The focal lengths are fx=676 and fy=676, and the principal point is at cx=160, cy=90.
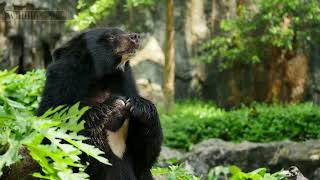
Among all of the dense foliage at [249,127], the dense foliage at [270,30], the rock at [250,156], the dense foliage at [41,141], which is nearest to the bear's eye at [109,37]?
the dense foliage at [41,141]

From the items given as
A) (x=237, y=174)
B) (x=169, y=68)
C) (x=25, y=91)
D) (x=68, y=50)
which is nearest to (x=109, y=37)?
(x=68, y=50)

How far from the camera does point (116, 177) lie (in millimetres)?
4141

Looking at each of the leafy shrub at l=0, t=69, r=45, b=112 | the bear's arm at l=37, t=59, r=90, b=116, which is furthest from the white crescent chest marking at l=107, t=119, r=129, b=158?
the leafy shrub at l=0, t=69, r=45, b=112

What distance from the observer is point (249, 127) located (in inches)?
517

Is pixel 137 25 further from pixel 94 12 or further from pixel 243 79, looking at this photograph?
pixel 94 12

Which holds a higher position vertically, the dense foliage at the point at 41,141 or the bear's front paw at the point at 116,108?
the dense foliage at the point at 41,141

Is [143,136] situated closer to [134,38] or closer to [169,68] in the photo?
[134,38]

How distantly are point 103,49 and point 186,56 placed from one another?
50.8ft

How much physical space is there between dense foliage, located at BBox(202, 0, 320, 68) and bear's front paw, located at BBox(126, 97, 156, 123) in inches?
456

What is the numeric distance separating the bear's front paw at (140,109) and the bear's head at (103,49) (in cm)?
29

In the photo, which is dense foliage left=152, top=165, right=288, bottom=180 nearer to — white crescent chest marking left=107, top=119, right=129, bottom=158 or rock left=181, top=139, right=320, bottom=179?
white crescent chest marking left=107, top=119, right=129, bottom=158

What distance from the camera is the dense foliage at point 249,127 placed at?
496 inches

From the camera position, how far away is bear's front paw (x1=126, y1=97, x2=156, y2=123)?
417 cm

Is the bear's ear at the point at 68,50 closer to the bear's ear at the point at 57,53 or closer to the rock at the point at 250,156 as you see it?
the bear's ear at the point at 57,53
